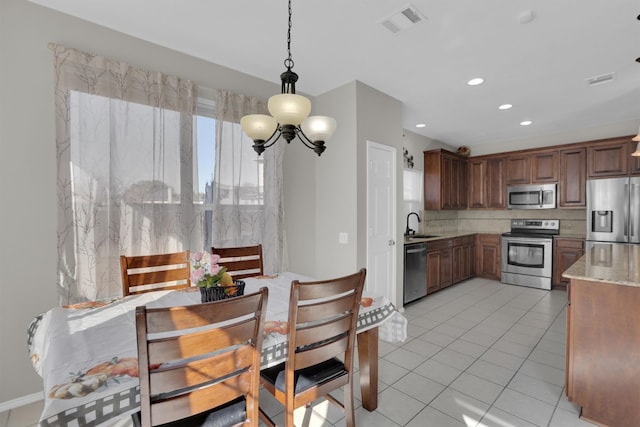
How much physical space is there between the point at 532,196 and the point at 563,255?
112cm

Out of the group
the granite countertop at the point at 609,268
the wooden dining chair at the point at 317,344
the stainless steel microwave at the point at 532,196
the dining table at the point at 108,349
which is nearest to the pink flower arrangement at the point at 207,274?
the dining table at the point at 108,349

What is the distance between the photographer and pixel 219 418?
124cm

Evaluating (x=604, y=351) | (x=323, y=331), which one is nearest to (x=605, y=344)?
(x=604, y=351)

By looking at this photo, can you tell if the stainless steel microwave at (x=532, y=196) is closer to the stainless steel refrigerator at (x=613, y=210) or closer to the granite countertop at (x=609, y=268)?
the stainless steel refrigerator at (x=613, y=210)

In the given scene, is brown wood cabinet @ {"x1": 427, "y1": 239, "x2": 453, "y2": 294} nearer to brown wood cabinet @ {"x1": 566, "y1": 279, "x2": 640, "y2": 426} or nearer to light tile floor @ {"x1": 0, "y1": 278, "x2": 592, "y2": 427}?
light tile floor @ {"x1": 0, "y1": 278, "x2": 592, "y2": 427}

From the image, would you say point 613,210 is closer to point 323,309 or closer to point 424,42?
point 424,42

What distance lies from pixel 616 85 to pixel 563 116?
1.16 meters

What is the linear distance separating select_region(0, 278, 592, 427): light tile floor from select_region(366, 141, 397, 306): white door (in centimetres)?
64

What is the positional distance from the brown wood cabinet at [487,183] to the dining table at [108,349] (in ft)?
16.0

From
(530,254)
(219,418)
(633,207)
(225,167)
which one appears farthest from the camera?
(530,254)

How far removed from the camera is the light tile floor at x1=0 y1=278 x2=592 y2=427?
6.45 ft

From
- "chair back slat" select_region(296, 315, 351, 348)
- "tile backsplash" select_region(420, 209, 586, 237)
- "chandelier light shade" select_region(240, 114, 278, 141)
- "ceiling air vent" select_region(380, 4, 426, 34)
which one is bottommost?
"chair back slat" select_region(296, 315, 351, 348)

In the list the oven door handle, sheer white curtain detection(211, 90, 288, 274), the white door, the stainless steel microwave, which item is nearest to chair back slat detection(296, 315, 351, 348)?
sheer white curtain detection(211, 90, 288, 274)

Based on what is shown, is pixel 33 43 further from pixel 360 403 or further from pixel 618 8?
pixel 618 8
